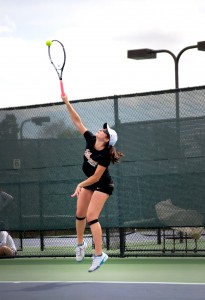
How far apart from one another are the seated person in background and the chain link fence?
0.54 ft

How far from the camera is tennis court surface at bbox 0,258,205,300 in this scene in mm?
8812

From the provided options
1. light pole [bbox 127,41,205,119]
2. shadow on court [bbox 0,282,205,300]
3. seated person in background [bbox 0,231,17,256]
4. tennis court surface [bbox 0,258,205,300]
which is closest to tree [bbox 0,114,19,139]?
seated person in background [bbox 0,231,17,256]

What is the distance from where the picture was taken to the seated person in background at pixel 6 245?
557 inches

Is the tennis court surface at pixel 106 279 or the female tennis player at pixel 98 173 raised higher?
the female tennis player at pixel 98 173

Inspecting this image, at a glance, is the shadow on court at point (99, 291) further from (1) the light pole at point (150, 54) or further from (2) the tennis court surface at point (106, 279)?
(1) the light pole at point (150, 54)

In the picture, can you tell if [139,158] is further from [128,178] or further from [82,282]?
Result: [82,282]

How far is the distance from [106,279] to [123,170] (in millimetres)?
3045

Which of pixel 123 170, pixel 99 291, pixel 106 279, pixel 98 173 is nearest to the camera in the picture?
pixel 99 291

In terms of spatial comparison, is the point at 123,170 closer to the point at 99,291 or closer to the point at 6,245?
the point at 6,245

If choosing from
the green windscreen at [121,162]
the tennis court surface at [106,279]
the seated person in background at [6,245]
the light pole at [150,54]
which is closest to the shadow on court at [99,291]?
the tennis court surface at [106,279]

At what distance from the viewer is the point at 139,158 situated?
42.6ft

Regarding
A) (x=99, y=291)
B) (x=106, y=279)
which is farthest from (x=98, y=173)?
(x=99, y=291)

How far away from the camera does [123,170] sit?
13.1 m

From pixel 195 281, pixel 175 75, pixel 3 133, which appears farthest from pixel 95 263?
pixel 175 75
